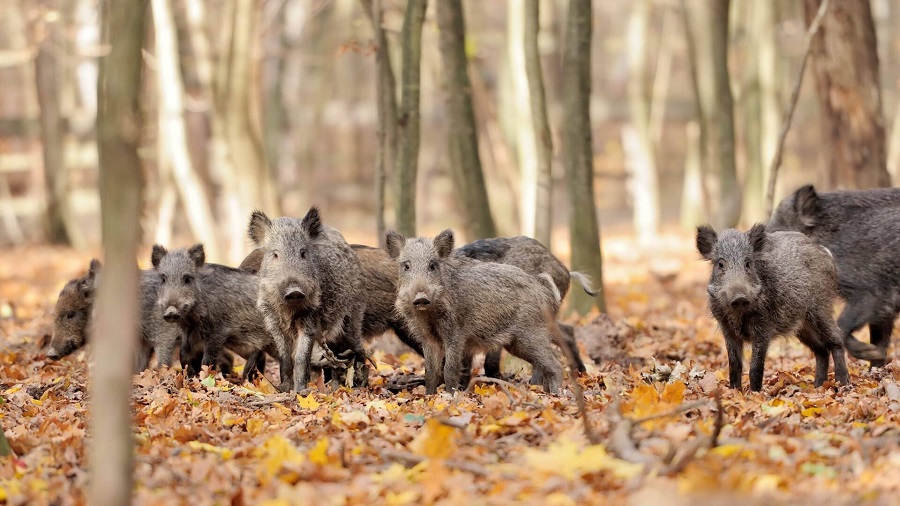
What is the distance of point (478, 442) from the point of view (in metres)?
5.42

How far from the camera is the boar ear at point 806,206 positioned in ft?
31.8

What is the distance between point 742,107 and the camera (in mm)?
24750

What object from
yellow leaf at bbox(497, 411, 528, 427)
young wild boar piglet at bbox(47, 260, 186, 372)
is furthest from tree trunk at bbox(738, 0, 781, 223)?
yellow leaf at bbox(497, 411, 528, 427)

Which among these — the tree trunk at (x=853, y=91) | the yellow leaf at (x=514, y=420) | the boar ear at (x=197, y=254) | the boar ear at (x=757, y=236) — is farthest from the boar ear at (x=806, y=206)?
the boar ear at (x=197, y=254)

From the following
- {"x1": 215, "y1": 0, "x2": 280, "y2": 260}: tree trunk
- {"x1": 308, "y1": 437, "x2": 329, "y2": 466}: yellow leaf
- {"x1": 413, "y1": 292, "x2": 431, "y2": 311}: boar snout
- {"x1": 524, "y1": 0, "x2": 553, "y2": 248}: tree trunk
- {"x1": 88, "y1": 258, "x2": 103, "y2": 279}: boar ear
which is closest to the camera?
{"x1": 308, "y1": 437, "x2": 329, "y2": 466}: yellow leaf

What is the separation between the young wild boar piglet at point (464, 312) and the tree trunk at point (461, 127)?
11.5 feet

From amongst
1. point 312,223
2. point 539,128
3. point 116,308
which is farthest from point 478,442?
point 539,128

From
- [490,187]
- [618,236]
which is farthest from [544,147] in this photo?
[618,236]

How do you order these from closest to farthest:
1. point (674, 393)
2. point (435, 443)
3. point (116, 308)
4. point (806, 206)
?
point (116, 308)
point (435, 443)
point (674, 393)
point (806, 206)

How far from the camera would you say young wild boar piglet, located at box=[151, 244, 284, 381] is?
9.09m

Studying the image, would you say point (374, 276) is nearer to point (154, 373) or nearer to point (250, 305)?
point (250, 305)

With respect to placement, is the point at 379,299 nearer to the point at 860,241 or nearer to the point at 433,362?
the point at 433,362

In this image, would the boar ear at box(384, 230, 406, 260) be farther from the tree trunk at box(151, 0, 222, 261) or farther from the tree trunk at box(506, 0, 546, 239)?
the tree trunk at box(151, 0, 222, 261)

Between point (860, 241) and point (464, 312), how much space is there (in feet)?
12.0
